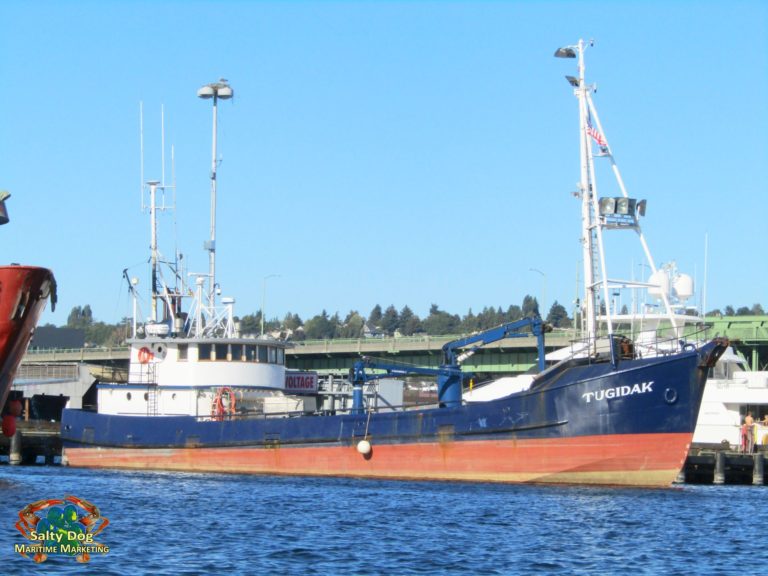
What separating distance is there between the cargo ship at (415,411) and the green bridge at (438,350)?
53.8 ft

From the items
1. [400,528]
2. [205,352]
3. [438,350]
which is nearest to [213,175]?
[205,352]

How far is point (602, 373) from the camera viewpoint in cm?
3111

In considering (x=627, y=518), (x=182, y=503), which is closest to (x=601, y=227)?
(x=627, y=518)

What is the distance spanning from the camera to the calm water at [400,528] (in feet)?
65.9

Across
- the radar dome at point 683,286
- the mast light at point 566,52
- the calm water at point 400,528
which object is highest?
the mast light at point 566,52

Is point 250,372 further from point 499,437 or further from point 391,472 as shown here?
point 499,437

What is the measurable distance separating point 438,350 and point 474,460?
127 feet

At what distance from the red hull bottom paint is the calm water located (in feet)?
2.46

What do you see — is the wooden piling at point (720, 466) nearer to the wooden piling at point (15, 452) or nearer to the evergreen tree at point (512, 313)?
the wooden piling at point (15, 452)

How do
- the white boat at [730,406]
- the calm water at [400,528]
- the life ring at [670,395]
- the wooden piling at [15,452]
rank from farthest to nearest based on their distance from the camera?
1. the wooden piling at [15,452]
2. the white boat at [730,406]
3. the life ring at [670,395]
4. the calm water at [400,528]

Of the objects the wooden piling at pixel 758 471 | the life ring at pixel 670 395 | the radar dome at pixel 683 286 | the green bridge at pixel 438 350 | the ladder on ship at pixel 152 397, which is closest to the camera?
the life ring at pixel 670 395

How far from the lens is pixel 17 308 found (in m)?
32.1

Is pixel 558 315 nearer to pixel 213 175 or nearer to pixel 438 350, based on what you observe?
pixel 438 350

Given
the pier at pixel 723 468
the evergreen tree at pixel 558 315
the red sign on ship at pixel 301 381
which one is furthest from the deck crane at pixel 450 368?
the evergreen tree at pixel 558 315
